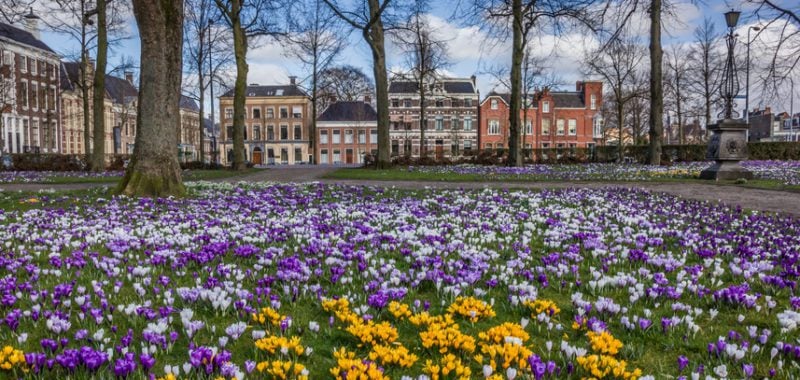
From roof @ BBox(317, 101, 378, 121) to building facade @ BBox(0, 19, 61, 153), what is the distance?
34.4 metres

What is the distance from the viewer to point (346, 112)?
82.2 metres

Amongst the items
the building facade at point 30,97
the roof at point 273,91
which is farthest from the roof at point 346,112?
the building facade at point 30,97

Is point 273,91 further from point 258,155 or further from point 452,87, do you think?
point 452,87

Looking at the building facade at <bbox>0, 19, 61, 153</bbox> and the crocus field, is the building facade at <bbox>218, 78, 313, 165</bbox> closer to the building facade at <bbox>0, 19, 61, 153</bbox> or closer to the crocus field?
the building facade at <bbox>0, 19, 61, 153</bbox>

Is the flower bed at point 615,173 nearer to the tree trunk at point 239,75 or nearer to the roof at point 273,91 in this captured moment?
the tree trunk at point 239,75

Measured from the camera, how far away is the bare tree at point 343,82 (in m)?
52.3

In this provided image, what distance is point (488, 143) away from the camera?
78875mm

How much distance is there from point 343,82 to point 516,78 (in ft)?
121

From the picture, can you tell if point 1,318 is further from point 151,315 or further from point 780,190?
point 780,190

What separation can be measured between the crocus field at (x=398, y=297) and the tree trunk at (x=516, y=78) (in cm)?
1942

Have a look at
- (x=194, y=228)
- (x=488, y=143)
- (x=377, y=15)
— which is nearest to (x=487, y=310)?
(x=194, y=228)

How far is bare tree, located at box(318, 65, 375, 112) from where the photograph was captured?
172ft

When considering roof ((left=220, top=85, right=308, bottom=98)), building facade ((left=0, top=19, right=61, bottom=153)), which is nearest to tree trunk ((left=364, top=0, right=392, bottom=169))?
building facade ((left=0, top=19, right=61, bottom=153))

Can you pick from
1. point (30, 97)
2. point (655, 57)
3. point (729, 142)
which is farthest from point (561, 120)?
point (30, 97)
